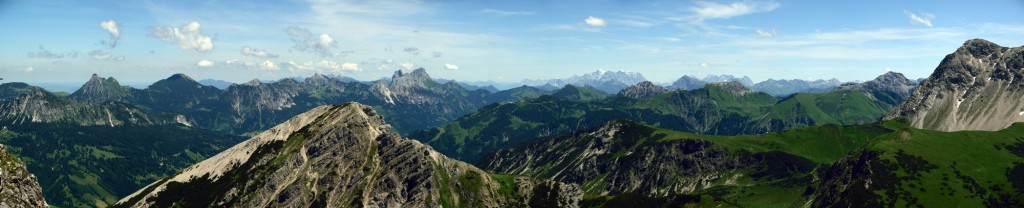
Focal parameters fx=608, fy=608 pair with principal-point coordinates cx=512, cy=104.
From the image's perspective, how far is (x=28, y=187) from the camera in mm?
140375

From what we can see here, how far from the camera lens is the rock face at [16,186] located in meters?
132

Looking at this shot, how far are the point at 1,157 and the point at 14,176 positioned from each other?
5549 mm

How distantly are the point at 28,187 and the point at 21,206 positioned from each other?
855cm

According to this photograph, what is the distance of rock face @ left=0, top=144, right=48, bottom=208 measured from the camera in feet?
434

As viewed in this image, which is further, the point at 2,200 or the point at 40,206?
the point at 40,206

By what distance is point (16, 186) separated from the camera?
448 ft

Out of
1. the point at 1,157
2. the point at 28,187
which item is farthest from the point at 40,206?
the point at 1,157

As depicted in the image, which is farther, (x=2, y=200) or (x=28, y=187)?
(x=28, y=187)

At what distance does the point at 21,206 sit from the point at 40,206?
27.9 ft

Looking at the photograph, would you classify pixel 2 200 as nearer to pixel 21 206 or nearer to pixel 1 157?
pixel 21 206

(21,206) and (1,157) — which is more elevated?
(1,157)

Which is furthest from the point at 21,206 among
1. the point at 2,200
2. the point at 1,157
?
the point at 1,157

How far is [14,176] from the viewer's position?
136625 mm
